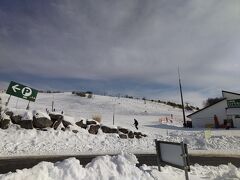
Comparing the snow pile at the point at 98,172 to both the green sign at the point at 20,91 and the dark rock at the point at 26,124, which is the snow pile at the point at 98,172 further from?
the green sign at the point at 20,91

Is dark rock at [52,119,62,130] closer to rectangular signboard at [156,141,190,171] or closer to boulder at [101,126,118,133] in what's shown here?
boulder at [101,126,118,133]

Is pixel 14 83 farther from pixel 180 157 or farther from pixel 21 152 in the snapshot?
pixel 180 157

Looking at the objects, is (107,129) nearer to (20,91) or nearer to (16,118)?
(16,118)

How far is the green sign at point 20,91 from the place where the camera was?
2553cm

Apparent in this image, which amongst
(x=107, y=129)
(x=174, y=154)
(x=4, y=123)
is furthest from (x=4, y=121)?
(x=174, y=154)

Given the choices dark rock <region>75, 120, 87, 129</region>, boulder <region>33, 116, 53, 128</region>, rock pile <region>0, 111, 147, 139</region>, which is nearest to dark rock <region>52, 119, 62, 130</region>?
rock pile <region>0, 111, 147, 139</region>

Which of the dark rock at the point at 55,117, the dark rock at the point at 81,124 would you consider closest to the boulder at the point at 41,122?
the dark rock at the point at 55,117

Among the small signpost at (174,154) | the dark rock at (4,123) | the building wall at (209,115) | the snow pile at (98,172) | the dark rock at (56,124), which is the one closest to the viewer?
the snow pile at (98,172)

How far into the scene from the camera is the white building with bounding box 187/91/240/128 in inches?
1896

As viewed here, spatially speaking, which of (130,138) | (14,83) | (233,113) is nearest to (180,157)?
(130,138)

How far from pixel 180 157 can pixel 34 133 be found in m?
15.7

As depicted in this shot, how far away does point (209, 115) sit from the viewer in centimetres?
5125

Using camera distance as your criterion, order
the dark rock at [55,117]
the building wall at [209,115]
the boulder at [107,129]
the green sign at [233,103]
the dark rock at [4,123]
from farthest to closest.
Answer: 1. the building wall at [209,115]
2. the green sign at [233,103]
3. the boulder at [107,129]
4. the dark rock at [55,117]
5. the dark rock at [4,123]

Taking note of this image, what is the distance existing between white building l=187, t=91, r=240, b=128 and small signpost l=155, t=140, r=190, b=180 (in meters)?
41.4
